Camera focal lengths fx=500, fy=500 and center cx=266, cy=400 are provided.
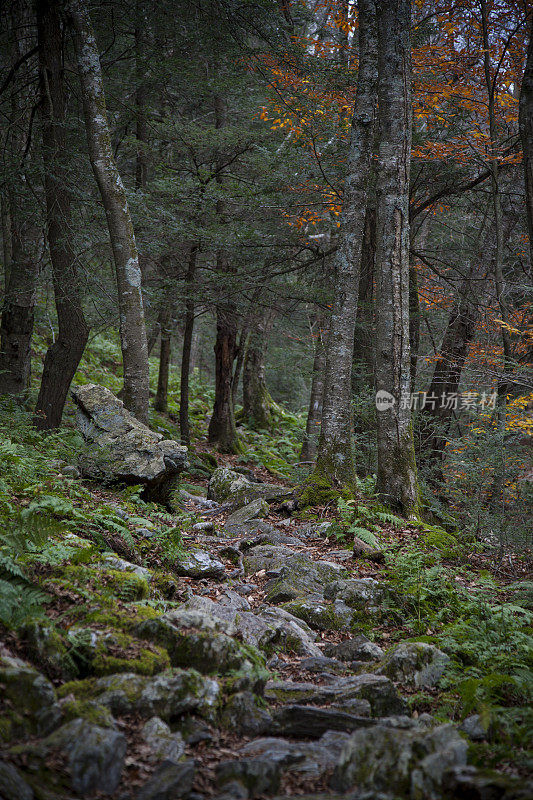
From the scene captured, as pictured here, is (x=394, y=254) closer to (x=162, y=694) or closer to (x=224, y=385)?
(x=162, y=694)

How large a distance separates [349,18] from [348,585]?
13.4 metres

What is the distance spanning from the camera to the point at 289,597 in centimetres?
460

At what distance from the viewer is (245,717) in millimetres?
2609

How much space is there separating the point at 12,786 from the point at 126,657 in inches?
39.4

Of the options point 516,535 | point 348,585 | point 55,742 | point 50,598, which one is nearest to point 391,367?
point 516,535

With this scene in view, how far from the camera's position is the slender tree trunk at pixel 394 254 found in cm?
672

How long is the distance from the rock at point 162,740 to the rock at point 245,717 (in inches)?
12.4

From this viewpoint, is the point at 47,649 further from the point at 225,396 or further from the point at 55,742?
the point at 225,396

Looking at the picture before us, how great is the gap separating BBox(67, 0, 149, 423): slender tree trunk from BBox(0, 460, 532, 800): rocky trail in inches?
159

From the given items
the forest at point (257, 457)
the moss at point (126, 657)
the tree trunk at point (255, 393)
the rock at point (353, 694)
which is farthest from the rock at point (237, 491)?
the tree trunk at point (255, 393)

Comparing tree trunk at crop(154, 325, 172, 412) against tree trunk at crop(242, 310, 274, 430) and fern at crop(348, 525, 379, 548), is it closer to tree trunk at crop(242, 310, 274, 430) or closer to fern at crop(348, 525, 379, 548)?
tree trunk at crop(242, 310, 274, 430)

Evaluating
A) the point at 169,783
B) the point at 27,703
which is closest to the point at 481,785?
the point at 169,783

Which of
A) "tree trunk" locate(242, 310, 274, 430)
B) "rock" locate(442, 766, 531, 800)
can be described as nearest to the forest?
"rock" locate(442, 766, 531, 800)

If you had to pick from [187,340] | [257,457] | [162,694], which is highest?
[187,340]
